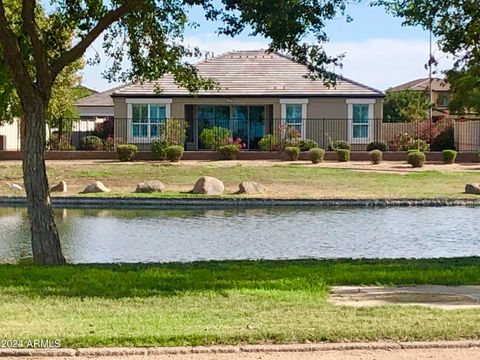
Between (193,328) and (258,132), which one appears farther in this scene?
(258,132)

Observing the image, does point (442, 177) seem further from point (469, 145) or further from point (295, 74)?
point (295, 74)

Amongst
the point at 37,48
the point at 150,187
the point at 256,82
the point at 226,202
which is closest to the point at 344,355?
the point at 37,48

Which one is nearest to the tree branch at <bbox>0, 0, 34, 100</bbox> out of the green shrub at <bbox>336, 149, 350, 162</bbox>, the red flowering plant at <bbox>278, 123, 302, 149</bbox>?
the green shrub at <bbox>336, 149, 350, 162</bbox>

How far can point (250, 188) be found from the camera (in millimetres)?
32031

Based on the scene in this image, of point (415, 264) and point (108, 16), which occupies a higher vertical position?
point (108, 16)

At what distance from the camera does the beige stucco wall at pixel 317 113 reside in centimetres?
4834

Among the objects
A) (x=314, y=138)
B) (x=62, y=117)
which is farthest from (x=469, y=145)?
(x=62, y=117)

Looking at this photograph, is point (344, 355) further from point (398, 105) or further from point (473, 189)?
point (398, 105)

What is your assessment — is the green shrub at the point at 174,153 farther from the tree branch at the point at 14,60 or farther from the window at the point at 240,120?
the tree branch at the point at 14,60

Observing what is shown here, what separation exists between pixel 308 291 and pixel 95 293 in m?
2.45

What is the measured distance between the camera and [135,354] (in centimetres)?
710

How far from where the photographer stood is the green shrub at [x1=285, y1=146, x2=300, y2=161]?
4251cm

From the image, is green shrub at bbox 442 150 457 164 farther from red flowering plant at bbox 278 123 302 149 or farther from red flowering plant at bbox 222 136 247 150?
red flowering plant at bbox 222 136 247 150

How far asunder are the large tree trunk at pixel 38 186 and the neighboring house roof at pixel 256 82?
3292cm
